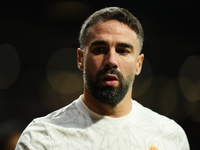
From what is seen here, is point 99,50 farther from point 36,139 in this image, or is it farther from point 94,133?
point 36,139

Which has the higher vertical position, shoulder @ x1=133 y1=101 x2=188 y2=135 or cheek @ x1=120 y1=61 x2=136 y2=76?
cheek @ x1=120 y1=61 x2=136 y2=76

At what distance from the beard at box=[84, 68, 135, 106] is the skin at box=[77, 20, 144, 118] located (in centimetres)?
2

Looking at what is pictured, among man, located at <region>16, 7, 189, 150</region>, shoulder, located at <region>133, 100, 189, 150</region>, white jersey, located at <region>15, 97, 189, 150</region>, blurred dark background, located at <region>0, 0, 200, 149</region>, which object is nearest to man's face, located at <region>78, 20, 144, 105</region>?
man, located at <region>16, 7, 189, 150</region>

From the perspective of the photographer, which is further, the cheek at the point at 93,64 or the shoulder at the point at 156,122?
the shoulder at the point at 156,122

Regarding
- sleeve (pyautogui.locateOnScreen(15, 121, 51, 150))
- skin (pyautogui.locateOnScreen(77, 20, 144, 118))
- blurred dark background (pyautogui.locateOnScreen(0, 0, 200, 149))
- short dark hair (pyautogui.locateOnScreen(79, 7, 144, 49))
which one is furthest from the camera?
blurred dark background (pyautogui.locateOnScreen(0, 0, 200, 149))

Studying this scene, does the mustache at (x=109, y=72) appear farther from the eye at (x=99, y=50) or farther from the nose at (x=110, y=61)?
the eye at (x=99, y=50)

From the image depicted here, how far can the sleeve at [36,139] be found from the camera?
1207 millimetres

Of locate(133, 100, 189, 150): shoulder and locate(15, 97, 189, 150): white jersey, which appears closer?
locate(15, 97, 189, 150): white jersey

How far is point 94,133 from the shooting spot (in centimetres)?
131

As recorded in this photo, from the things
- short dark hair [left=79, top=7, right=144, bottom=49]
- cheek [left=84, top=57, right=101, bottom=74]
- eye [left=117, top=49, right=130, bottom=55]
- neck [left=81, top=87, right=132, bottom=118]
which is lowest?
neck [left=81, top=87, right=132, bottom=118]

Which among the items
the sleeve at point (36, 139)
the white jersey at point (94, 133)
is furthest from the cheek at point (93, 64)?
the sleeve at point (36, 139)

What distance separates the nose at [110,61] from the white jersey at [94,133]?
319 mm

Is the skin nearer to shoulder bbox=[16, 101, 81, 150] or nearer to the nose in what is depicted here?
the nose

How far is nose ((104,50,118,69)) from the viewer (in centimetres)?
127
